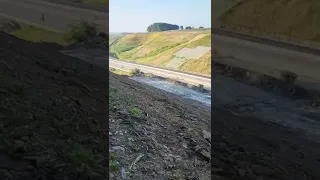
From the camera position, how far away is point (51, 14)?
3.00 meters

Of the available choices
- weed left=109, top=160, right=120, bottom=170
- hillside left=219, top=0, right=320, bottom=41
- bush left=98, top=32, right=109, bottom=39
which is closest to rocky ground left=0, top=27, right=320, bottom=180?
weed left=109, top=160, right=120, bottom=170

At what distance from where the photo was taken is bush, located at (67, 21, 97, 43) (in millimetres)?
2963

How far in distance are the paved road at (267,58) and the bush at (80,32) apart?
4.11ft

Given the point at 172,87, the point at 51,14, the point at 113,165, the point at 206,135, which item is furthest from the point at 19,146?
the point at 172,87

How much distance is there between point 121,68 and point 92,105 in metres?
1.03

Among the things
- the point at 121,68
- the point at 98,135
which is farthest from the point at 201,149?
the point at 121,68

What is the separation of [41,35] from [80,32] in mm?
329

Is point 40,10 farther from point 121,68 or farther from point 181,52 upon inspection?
point 181,52

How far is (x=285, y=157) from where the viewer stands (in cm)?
294

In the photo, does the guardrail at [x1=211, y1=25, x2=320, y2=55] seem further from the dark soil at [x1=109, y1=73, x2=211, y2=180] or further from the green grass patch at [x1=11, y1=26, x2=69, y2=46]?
the green grass patch at [x1=11, y1=26, x2=69, y2=46]

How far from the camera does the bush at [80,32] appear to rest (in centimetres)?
296

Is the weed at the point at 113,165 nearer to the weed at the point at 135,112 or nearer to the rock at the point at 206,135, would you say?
the weed at the point at 135,112

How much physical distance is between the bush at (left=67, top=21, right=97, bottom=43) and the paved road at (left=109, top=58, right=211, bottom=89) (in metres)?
0.63

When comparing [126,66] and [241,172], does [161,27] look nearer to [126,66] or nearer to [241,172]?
[126,66]
